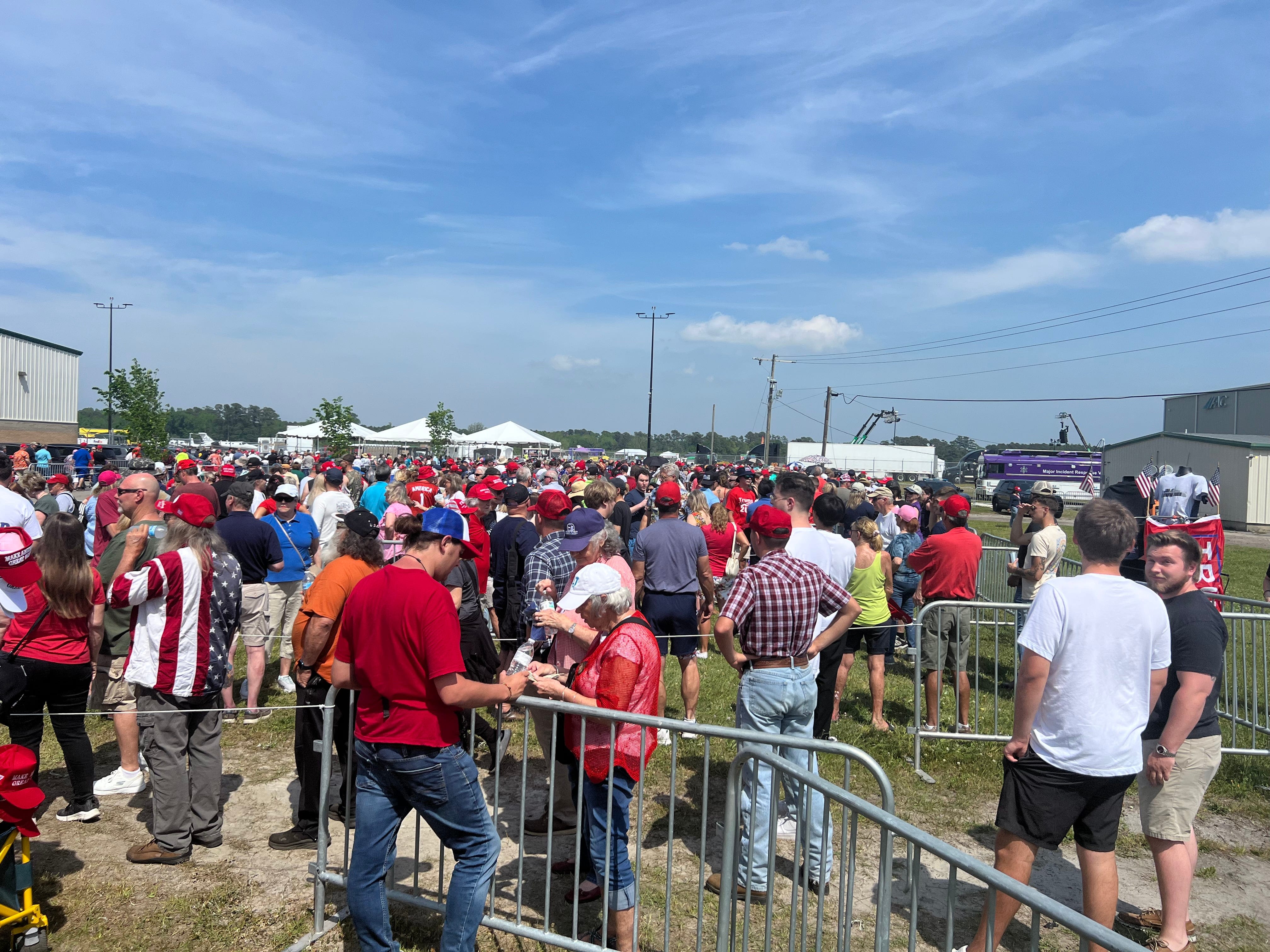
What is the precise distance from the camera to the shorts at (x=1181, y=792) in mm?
3674

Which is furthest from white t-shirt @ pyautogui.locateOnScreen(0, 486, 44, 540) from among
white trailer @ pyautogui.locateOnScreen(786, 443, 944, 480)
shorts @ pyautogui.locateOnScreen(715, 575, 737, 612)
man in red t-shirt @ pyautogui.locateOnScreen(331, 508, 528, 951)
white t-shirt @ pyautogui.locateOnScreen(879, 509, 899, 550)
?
white trailer @ pyautogui.locateOnScreen(786, 443, 944, 480)

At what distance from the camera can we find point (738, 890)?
420 centimetres

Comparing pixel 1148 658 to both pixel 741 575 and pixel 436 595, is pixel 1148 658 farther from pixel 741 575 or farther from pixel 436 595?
pixel 436 595

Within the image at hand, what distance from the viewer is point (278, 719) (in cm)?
665

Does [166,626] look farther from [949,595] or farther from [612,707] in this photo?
[949,595]

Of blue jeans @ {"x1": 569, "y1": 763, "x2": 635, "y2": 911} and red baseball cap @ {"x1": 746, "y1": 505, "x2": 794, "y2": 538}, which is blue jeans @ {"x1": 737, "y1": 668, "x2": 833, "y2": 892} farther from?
blue jeans @ {"x1": 569, "y1": 763, "x2": 635, "y2": 911}

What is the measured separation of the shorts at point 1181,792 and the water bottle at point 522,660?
2.90 meters

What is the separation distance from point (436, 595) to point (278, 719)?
4.52 m

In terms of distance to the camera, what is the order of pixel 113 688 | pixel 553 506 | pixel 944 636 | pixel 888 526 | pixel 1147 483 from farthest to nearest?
pixel 888 526 < pixel 1147 483 < pixel 944 636 < pixel 553 506 < pixel 113 688

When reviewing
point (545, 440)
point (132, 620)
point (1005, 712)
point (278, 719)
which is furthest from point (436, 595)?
point (545, 440)

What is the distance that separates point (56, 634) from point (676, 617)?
4.15 m

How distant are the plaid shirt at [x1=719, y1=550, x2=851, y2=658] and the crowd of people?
0.05 ft

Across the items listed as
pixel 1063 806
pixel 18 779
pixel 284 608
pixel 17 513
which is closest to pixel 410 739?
pixel 18 779

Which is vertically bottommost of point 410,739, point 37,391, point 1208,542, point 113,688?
point 113,688
